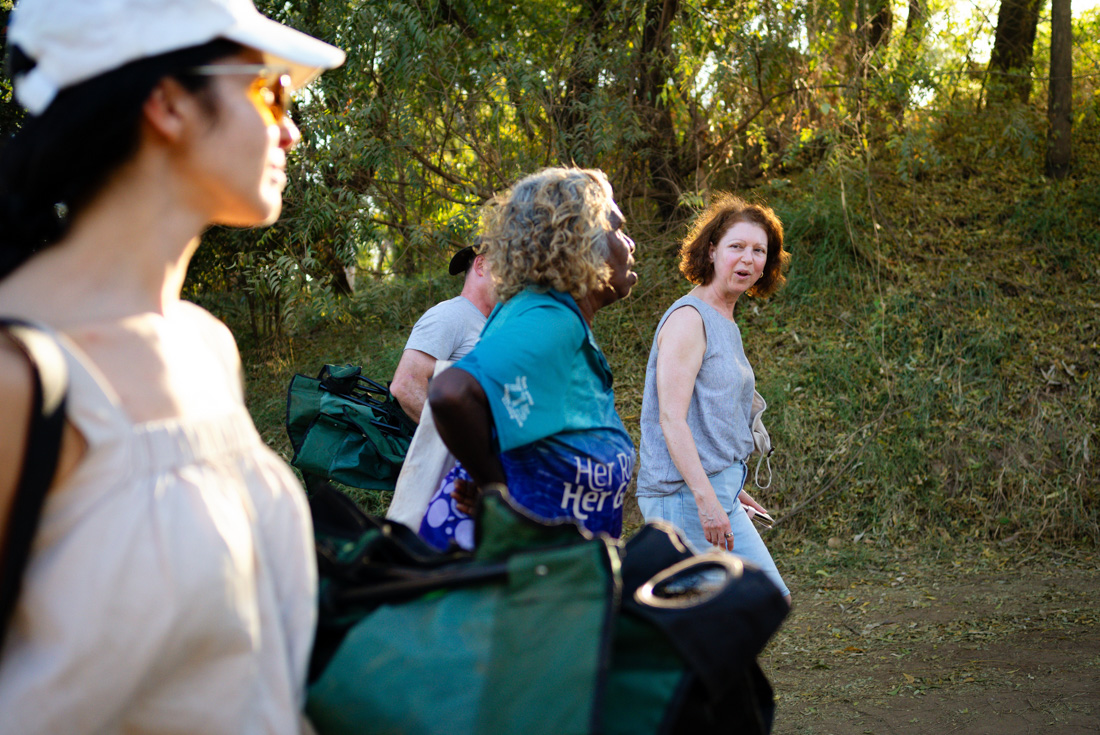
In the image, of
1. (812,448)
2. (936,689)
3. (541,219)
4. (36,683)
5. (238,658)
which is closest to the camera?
(36,683)

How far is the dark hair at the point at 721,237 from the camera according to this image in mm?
4074

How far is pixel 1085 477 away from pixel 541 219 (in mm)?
6403

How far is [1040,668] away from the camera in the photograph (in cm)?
466

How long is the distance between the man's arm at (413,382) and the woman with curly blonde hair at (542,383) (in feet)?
5.08

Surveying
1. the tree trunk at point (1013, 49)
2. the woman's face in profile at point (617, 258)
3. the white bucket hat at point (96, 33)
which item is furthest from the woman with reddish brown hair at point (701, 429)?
the tree trunk at point (1013, 49)

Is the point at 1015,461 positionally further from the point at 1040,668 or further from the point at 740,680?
the point at 740,680

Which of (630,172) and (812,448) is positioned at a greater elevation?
(630,172)

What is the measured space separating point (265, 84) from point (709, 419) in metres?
2.56

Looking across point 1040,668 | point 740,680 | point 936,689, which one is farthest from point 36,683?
point 1040,668

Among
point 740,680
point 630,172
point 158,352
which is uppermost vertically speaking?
point 630,172

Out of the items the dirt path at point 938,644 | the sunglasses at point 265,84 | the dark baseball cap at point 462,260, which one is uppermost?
the sunglasses at point 265,84

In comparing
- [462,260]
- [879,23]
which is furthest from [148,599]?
[879,23]

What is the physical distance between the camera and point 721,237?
4.07 m

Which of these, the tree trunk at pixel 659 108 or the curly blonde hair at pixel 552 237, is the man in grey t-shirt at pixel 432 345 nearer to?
the curly blonde hair at pixel 552 237
